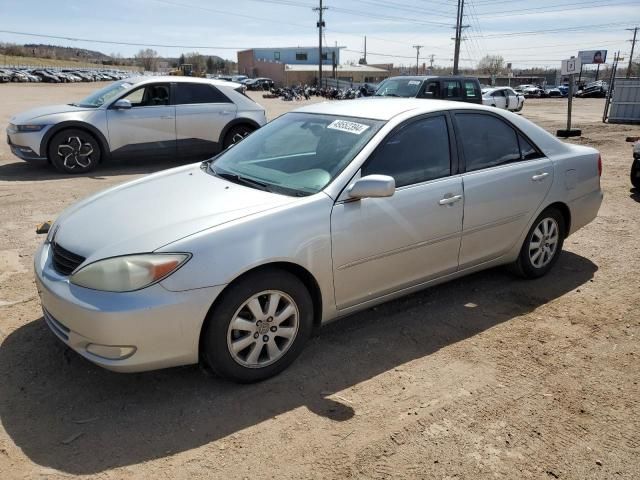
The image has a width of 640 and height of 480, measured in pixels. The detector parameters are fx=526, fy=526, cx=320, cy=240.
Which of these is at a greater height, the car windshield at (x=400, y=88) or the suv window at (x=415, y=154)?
the car windshield at (x=400, y=88)

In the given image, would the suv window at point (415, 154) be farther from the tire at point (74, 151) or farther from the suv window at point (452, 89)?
the suv window at point (452, 89)

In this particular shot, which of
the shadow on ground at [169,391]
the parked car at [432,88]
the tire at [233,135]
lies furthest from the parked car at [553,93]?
the shadow on ground at [169,391]

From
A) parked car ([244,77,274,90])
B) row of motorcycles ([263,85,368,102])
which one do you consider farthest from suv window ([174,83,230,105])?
parked car ([244,77,274,90])

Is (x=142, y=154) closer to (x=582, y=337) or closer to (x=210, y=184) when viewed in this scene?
(x=210, y=184)

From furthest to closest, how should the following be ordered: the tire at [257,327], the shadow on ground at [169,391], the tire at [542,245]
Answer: the tire at [542,245] → the tire at [257,327] → the shadow on ground at [169,391]

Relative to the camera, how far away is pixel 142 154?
9516mm

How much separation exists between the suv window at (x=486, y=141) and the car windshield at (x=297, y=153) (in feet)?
2.64

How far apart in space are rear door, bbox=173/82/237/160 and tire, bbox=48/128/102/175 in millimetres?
1488

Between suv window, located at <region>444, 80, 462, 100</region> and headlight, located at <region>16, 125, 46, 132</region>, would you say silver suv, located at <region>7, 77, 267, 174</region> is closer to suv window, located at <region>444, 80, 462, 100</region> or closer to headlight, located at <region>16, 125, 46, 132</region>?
headlight, located at <region>16, 125, 46, 132</region>

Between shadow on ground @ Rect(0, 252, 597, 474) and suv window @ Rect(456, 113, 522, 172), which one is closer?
shadow on ground @ Rect(0, 252, 597, 474)

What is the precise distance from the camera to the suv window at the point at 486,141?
4008 millimetres

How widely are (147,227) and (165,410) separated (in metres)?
1.00

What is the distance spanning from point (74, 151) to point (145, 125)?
1266 millimetres

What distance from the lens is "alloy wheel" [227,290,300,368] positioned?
9.55 feet
